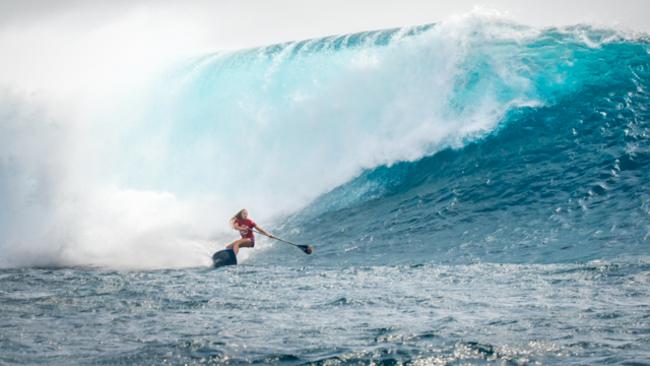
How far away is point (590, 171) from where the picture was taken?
16.6 m

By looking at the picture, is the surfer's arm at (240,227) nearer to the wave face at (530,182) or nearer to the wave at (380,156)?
the wave at (380,156)

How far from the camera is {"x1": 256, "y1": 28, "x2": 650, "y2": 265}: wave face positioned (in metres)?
14.4

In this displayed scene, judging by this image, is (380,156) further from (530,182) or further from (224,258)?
(224,258)

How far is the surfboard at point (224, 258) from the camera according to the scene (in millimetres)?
15117

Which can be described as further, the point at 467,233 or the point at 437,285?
the point at 467,233

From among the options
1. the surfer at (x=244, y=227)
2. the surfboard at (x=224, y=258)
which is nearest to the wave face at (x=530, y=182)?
the surfer at (x=244, y=227)

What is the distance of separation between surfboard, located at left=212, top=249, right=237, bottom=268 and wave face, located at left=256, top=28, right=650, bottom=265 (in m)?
1.79

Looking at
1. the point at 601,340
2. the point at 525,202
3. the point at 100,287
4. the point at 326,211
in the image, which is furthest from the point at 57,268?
the point at 601,340

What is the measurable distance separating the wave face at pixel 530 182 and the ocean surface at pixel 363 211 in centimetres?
7

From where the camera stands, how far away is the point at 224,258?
15164 millimetres

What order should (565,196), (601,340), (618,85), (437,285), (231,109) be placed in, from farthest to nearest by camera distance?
1. (231,109)
2. (618,85)
3. (565,196)
4. (437,285)
5. (601,340)

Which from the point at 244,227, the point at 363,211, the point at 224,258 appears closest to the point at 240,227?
the point at 244,227

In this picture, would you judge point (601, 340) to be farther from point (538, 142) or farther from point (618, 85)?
point (618, 85)

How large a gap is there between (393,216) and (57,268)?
750cm
